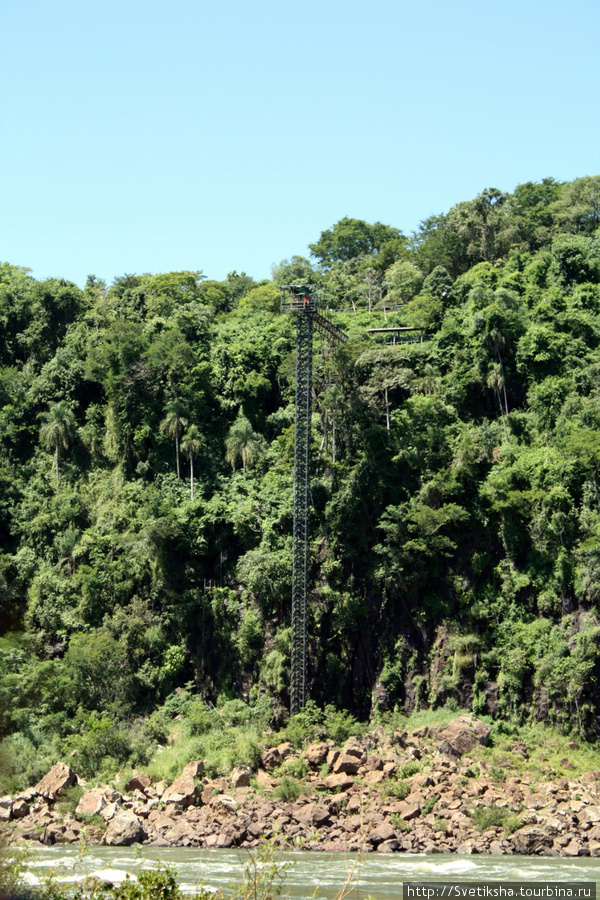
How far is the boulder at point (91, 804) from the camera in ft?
99.4

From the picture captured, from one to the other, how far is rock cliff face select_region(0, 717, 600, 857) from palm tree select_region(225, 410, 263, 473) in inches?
612

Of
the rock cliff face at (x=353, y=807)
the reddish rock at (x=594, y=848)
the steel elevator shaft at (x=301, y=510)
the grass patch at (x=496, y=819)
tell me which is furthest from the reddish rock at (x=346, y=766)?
the reddish rock at (x=594, y=848)

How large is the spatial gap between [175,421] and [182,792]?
65.3 feet

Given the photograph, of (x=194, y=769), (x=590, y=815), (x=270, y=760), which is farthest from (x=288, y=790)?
(x=590, y=815)

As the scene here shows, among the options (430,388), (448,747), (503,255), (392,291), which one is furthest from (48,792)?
(503,255)

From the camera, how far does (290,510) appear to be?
4278cm

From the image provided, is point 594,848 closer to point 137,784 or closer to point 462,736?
point 462,736

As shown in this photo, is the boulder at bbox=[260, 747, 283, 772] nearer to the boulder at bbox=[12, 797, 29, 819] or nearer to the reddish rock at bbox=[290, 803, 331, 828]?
the reddish rock at bbox=[290, 803, 331, 828]

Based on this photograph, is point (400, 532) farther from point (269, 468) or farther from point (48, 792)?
point (48, 792)

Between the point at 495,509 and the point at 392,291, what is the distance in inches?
905

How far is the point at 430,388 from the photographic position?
153 ft

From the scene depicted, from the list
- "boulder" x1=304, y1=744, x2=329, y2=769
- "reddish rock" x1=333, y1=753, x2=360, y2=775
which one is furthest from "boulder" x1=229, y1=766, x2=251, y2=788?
"reddish rock" x1=333, y1=753, x2=360, y2=775

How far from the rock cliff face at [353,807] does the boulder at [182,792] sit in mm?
44

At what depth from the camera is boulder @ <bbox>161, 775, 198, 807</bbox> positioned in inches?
1215
